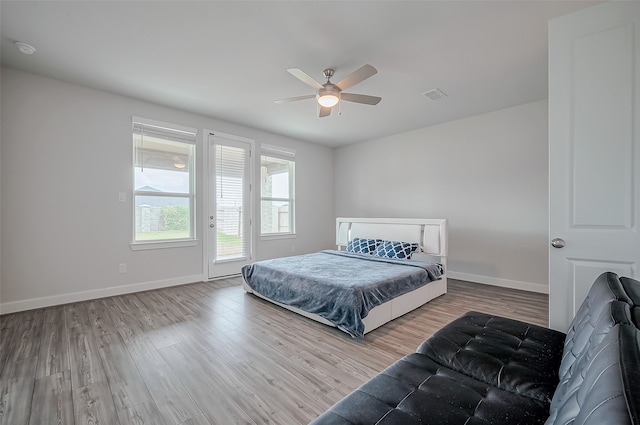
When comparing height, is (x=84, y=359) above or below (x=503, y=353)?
below

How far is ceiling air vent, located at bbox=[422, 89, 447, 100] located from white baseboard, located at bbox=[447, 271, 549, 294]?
9.26 feet

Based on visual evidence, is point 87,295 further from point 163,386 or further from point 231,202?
point 163,386

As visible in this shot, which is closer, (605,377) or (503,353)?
(605,377)

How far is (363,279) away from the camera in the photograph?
2.85 m

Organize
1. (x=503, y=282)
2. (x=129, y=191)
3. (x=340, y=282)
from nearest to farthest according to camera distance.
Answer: (x=340, y=282)
(x=129, y=191)
(x=503, y=282)

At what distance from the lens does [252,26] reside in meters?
2.34

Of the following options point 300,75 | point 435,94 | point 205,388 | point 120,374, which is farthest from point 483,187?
point 120,374

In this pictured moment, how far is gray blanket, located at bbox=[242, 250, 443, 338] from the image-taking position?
2.54 metres

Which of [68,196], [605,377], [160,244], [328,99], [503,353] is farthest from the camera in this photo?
[160,244]

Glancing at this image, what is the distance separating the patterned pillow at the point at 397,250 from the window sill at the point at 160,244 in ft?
9.57

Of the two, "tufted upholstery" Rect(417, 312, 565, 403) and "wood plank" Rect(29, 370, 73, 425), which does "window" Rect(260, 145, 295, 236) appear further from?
"tufted upholstery" Rect(417, 312, 565, 403)

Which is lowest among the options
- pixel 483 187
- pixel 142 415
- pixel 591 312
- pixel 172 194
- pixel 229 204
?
pixel 142 415

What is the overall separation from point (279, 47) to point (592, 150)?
2581 mm

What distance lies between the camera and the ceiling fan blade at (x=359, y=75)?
2.39 metres
